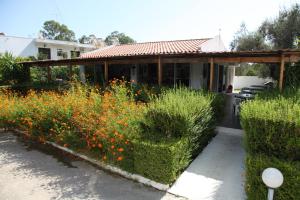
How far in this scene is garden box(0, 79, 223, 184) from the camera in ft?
14.3

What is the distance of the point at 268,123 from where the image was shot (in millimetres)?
3535

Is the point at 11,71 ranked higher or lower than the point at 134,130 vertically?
higher

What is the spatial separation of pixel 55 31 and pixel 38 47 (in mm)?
41792

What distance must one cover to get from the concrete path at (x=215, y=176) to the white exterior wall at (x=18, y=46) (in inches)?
1103

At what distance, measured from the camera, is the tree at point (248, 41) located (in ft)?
70.9

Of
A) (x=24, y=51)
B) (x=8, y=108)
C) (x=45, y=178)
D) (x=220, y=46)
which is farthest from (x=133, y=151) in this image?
(x=24, y=51)

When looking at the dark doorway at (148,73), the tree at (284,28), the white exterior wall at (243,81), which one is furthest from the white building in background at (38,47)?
the tree at (284,28)

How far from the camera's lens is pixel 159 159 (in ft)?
13.8

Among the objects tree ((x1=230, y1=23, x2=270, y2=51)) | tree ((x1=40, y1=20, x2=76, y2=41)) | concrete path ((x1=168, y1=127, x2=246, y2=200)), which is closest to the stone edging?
concrete path ((x1=168, y1=127, x2=246, y2=200))

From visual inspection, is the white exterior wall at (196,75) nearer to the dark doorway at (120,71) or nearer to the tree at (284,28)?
the dark doorway at (120,71)

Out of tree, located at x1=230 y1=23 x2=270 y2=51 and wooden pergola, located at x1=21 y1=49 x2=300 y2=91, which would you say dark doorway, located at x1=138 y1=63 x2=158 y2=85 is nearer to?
wooden pergola, located at x1=21 y1=49 x2=300 y2=91

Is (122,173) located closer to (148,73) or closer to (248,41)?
(148,73)

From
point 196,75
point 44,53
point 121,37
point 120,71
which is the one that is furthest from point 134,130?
point 121,37

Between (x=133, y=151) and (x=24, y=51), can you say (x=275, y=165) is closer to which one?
(x=133, y=151)
